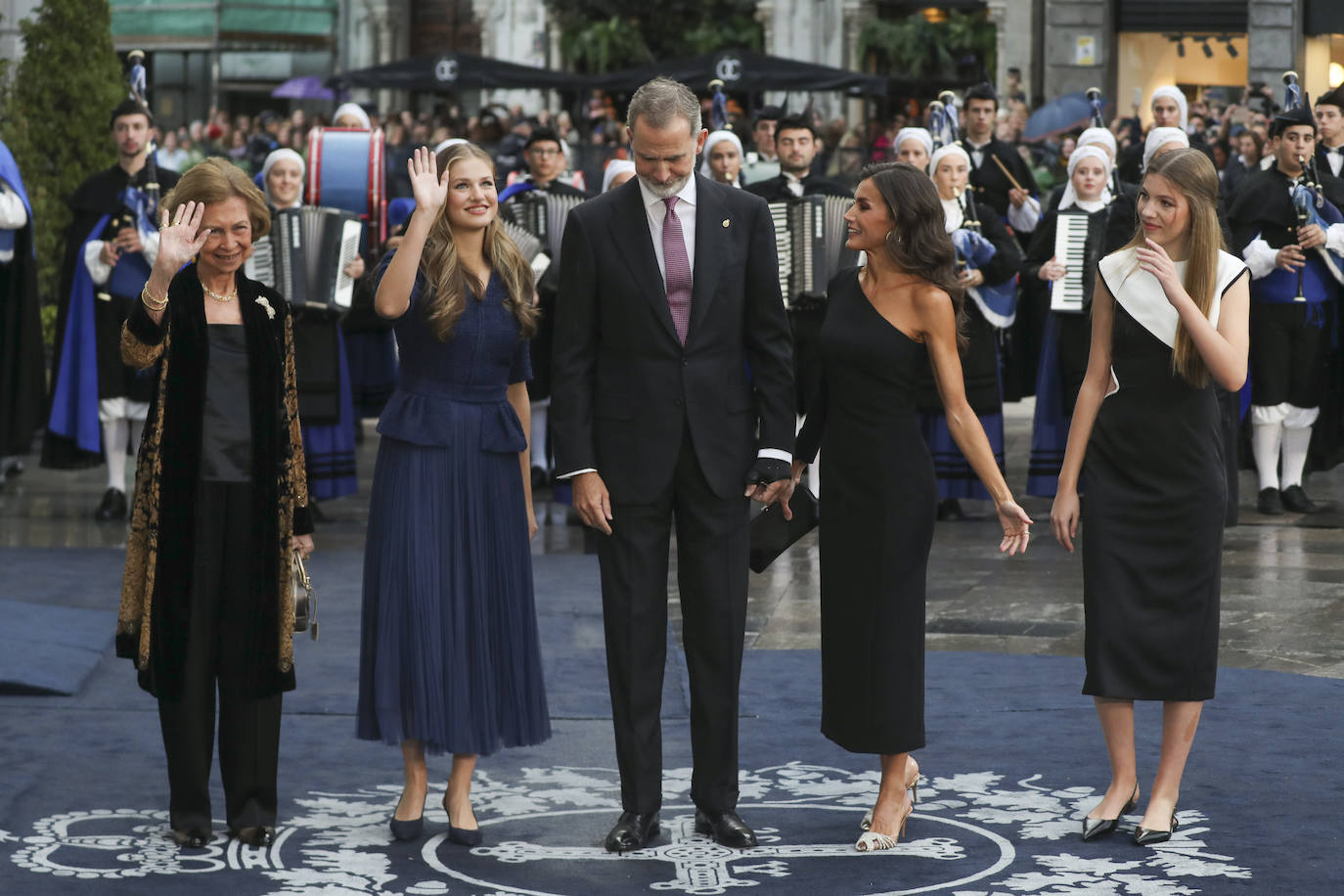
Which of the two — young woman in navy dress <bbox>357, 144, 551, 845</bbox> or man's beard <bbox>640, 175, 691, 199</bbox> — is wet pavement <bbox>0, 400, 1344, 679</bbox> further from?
man's beard <bbox>640, 175, 691, 199</bbox>

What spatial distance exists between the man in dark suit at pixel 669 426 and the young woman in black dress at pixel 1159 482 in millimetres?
868

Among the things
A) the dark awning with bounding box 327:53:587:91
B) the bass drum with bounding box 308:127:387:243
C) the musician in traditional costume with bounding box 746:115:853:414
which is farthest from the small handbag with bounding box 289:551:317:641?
the dark awning with bounding box 327:53:587:91

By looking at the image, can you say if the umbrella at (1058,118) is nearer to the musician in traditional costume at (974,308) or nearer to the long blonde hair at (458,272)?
the musician in traditional costume at (974,308)

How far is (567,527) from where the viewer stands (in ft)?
37.3

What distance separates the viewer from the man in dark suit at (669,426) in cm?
550

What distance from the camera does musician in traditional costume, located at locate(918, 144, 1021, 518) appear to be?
10.9m

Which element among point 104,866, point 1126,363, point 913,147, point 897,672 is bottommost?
point 104,866

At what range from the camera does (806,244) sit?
10.8 metres

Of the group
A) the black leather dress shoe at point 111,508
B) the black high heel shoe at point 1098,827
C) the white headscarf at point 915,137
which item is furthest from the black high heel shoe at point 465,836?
the black leather dress shoe at point 111,508

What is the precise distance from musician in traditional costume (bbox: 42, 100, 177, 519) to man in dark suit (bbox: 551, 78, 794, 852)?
556 cm

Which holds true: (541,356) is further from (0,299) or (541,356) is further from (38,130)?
(38,130)

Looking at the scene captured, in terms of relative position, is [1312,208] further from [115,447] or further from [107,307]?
[115,447]

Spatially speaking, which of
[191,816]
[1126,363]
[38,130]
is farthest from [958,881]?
[38,130]

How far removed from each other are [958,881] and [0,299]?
787 centimetres
